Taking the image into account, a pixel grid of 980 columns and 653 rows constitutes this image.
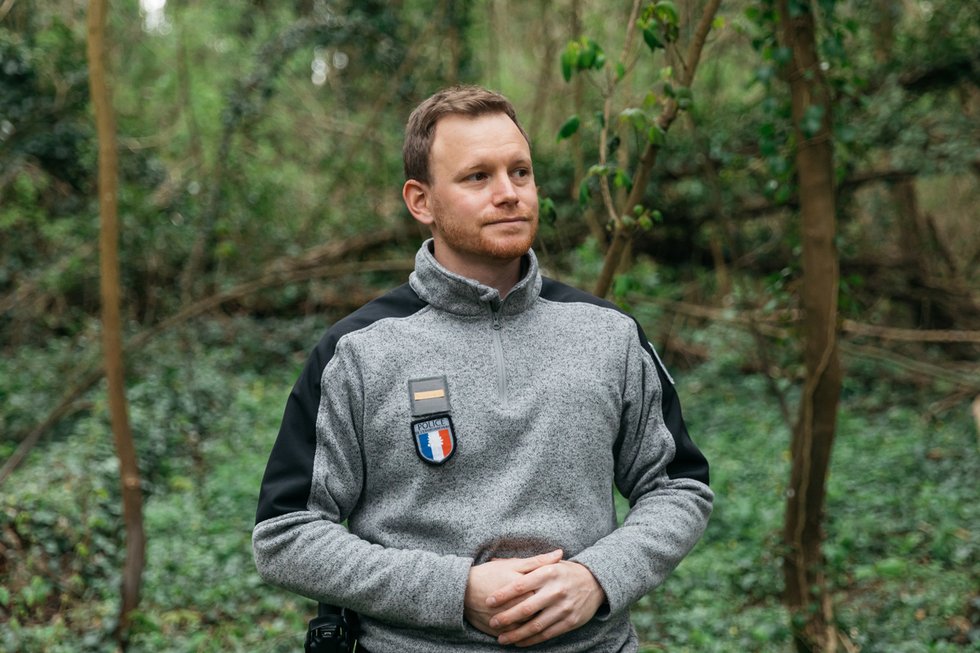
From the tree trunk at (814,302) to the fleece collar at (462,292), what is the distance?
229cm

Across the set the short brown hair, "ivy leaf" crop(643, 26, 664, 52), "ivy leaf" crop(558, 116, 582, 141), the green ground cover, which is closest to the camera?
the short brown hair

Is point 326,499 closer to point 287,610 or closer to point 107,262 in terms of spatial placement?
point 107,262

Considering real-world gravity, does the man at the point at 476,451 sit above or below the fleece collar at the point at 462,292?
below

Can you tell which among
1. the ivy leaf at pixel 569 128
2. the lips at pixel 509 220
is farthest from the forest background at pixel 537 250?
the lips at pixel 509 220

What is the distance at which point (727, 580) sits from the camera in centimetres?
517

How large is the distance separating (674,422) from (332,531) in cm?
77

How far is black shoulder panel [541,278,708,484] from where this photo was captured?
197 centimetres

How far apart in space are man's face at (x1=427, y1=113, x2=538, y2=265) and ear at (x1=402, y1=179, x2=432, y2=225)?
53mm

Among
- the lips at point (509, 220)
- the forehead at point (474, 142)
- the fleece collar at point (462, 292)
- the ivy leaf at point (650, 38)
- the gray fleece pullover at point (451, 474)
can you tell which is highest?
the ivy leaf at point (650, 38)

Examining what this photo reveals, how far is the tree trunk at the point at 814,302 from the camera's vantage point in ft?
12.6

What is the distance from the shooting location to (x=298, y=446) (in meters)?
1.78

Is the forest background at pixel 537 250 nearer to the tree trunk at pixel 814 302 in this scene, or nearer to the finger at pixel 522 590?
the tree trunk at pixel 814 302

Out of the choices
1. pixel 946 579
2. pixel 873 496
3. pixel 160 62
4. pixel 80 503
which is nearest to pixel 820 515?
pixel 946 579

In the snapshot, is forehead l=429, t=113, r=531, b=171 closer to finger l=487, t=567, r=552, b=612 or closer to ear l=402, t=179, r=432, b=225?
ear l=402, t=179, r=432, b=225
